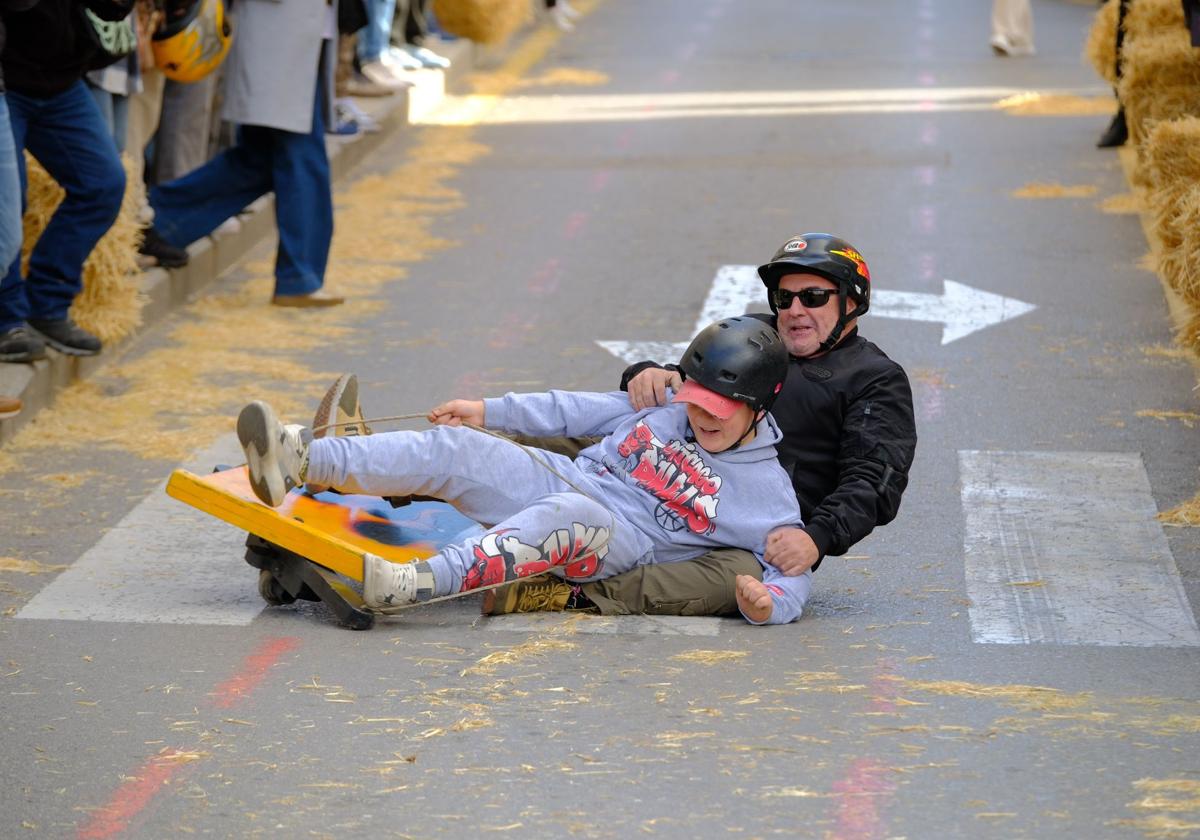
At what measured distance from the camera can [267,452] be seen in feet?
17.9

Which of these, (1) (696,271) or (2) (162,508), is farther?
(1) (696,271)

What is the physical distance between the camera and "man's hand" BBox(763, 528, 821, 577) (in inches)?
221

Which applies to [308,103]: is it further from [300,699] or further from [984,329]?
[300,699]

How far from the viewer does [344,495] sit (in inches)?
239

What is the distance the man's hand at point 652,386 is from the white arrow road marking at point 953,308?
3703 mm

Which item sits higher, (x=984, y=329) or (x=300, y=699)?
(x=300, y=699)

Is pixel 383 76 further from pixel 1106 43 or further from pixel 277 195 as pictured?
pixel 277 195

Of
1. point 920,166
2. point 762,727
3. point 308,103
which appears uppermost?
point 762,727

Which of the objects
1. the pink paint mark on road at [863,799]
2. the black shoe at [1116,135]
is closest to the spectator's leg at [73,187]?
the pink paint mark on road at [863,799]

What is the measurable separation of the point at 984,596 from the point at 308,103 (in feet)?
16.9

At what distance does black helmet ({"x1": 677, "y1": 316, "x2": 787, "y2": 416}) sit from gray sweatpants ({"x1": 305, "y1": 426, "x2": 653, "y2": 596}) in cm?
45

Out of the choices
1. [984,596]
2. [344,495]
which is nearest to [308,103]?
[344,495]

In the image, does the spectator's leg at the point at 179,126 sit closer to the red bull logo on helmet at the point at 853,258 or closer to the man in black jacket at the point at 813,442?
the man in black jacket at the point at 813,442

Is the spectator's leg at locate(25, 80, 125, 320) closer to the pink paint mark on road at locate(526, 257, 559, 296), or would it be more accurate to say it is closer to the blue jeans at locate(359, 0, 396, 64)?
the pink paint mark on road at locate(526, 257, 559, 296)
